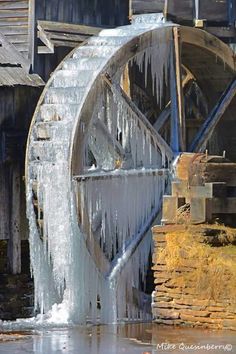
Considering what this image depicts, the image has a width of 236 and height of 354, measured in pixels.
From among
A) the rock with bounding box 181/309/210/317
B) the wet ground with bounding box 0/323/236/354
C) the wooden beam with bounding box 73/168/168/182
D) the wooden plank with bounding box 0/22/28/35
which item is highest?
the wooden plank with bounding box 0/22/28/35

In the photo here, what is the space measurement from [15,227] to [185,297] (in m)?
5.25

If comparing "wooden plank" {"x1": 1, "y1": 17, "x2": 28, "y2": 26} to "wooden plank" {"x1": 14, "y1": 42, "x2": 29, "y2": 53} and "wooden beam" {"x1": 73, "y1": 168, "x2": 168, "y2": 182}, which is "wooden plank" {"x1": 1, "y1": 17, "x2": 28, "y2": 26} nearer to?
"wooden plank" {"x1": 14, "y1": 42, "x2": 29, "y2": 53}

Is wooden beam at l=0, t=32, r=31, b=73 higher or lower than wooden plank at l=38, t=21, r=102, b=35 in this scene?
lower

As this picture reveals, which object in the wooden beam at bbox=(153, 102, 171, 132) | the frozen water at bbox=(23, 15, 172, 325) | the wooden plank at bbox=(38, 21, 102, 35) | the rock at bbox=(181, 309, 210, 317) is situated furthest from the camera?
the wooden plank at bbox=(38, 21, 102, 35)

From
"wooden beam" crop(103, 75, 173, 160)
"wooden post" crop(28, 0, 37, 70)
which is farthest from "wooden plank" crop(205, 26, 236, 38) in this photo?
"wooden beam" crop(103, 75, 173, 160)

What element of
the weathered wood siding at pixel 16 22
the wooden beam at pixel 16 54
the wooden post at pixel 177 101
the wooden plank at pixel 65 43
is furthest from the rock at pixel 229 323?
the weathered wood siding at pixel 16 22

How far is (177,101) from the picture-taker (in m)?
18.7

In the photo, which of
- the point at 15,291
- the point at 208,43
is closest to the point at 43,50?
the point at 208,43

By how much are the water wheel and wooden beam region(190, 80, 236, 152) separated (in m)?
0.63

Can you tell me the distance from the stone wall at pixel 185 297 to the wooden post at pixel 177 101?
3.02 metres

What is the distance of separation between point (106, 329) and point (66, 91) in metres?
3.66

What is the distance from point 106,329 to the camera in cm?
1547

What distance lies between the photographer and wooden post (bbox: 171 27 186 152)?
18.6 m

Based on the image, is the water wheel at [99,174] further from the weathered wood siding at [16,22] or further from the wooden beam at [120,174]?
the weathered wood siding at [16,22]
